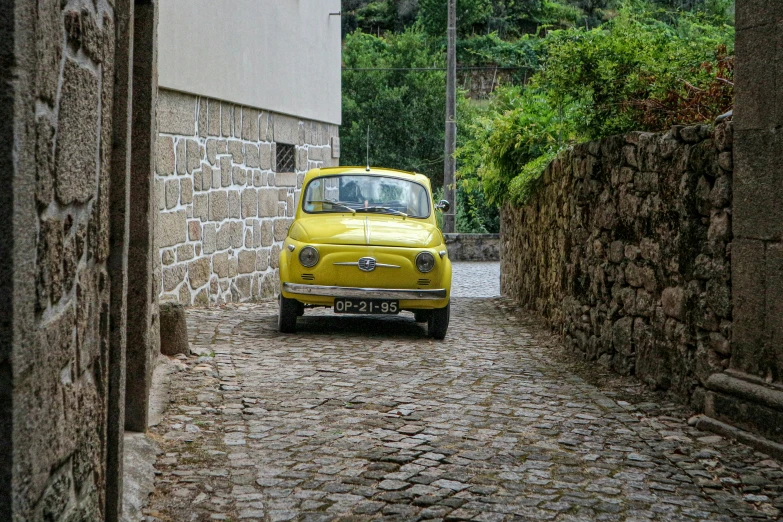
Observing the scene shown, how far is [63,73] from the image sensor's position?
8.02ft

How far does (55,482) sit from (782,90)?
4.11 metres

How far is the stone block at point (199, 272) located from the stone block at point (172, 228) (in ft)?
1.45

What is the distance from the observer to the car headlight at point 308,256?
30.1 feet

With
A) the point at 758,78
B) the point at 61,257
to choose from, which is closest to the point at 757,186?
the point at 758,78

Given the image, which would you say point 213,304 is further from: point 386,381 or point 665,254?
point 665,254

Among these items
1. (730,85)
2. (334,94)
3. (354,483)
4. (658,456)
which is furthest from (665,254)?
(334,94)

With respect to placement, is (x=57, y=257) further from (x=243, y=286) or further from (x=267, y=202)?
(x=267, y=202)

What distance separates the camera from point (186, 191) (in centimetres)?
1083

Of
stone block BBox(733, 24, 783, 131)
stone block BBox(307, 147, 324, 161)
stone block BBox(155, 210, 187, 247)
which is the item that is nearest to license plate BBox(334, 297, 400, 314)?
stone block BBox(155, 210, 187, 247)

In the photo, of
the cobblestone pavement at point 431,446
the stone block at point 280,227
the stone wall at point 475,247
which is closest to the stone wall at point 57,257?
the cobblestone pavement at point 431,446

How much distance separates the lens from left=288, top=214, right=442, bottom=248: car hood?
9.32 m

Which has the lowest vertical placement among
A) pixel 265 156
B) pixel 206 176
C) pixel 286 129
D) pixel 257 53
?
pixel 206 176

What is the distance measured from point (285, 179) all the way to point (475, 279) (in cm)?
537

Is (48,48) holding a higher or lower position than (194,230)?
higher
